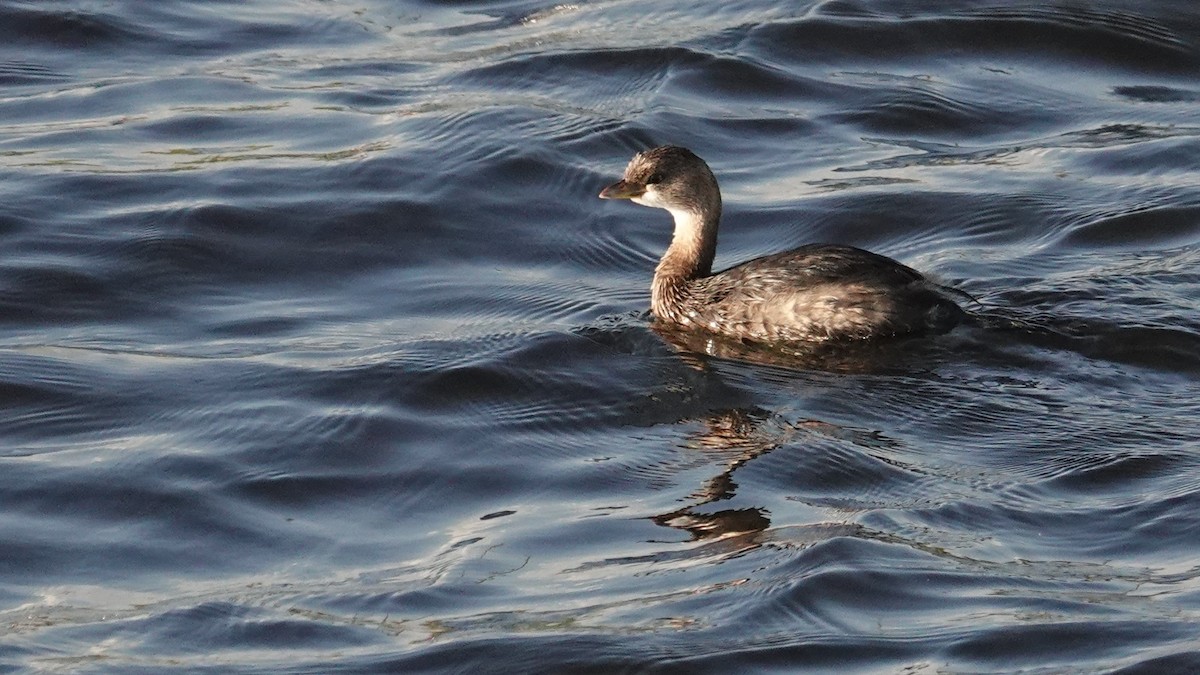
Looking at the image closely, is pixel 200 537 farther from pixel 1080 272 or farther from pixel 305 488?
pixel 1080 272

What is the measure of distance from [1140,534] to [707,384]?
244 centimetres

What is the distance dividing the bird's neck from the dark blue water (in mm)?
207

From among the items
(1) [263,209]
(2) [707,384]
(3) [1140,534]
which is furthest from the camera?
(1) [263,209]

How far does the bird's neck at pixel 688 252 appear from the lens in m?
10.2

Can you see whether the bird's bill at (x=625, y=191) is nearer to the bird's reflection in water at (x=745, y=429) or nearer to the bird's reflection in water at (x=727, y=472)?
the bird's reflection in water at (x=745, y=429)

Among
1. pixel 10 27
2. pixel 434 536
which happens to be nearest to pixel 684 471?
pixel 434 536

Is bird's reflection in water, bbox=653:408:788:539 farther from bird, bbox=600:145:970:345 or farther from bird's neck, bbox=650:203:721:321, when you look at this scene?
bird's neck, bbox=650:203:721:321

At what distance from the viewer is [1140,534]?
7152mm

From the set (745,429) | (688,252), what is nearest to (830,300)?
(688,252)

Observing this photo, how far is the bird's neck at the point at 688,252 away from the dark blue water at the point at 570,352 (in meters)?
0.21

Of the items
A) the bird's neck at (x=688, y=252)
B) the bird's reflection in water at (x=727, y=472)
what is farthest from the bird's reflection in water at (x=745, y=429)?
the bird's neck at (x=688, y=252)

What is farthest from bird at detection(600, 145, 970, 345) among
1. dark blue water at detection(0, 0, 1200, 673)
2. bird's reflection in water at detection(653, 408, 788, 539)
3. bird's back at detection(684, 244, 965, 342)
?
bird's reflection in water at detection(653, 408, 788, 539)

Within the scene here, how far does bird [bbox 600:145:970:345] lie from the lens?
940 centimetres

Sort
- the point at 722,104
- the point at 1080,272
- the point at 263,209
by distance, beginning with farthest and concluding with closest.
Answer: the point at 722,104 → the point at 263,209 → the point at 1080,272
